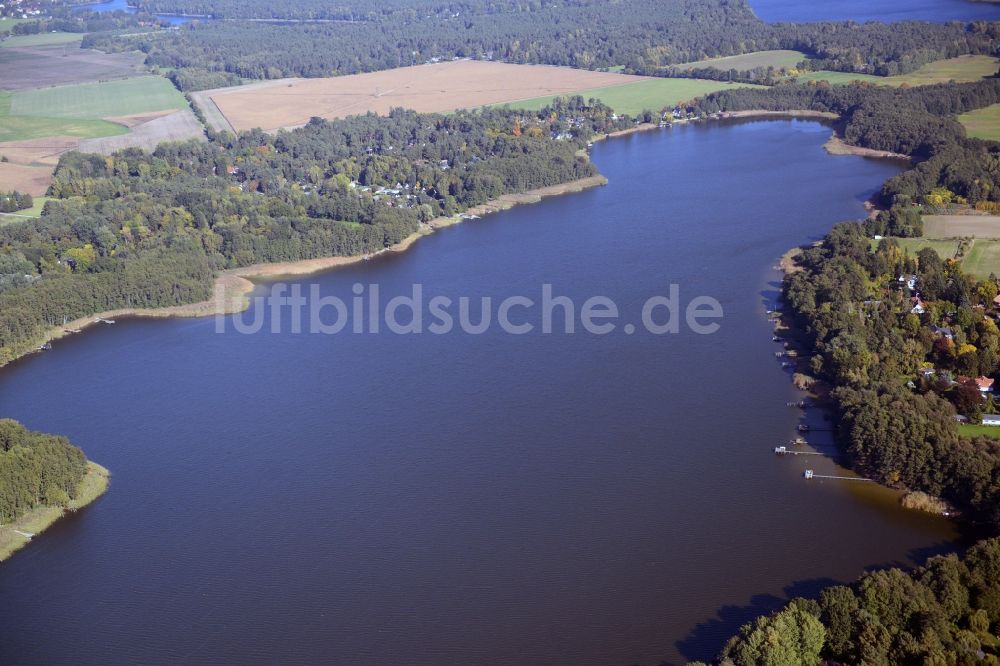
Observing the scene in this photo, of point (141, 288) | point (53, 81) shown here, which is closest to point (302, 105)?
point (53, 81)

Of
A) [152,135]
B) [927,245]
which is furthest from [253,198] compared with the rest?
[927,245]

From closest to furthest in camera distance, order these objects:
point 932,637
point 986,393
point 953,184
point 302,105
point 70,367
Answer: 1. point 932,637
2. point 986,393
3. point 70,367
4. point 953,184
5. point 302,105

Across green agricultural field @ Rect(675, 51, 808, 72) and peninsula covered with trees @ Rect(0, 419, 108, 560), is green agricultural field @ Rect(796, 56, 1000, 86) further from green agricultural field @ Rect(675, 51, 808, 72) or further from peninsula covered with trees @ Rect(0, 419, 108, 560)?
→ peninsula covered with trees @ Rect(0, 419, 108, 560)

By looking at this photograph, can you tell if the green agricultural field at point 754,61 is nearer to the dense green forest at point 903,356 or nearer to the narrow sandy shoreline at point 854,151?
the narrow sandy shoreline at point 854,151

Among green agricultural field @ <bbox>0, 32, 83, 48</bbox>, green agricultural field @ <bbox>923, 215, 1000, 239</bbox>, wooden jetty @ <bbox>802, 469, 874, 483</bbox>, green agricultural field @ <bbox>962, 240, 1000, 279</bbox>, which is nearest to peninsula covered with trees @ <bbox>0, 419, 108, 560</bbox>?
wooden jetty @ <bbox>802, 469, 874, 483</bbox>

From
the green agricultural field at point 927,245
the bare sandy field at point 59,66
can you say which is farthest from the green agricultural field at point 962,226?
the bare sandy field at point 59,66

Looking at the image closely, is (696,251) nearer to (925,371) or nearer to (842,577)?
(925,371)
